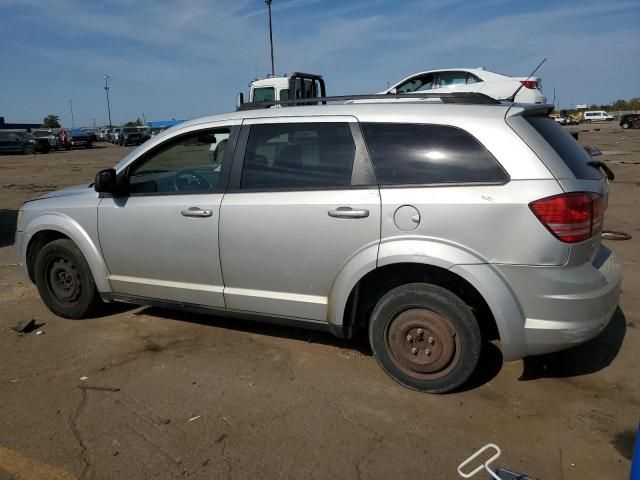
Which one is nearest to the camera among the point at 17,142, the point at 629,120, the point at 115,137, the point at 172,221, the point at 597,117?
the point at 172,221

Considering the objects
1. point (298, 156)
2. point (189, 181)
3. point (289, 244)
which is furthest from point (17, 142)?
point (289, 244)

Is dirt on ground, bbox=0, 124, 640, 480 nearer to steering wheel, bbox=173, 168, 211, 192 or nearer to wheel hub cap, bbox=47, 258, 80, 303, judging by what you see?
wheel hub cap, bbox=47, 258, 80, 303

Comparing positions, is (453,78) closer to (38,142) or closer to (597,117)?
(38,142)

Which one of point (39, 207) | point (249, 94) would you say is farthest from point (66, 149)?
point (39, 207)

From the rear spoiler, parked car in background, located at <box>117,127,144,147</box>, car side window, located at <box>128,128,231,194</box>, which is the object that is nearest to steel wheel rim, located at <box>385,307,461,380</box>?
the rear spoiler

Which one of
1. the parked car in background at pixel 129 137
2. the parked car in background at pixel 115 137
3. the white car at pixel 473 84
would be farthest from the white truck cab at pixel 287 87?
the parked car in background at pixel 115 137

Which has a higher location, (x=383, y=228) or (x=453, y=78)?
(x=453, y=78)

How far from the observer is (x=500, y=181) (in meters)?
3.07

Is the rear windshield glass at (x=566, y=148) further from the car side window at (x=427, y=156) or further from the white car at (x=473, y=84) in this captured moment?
the white car at (x=473, y=84)

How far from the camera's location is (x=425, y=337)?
337 centimetres

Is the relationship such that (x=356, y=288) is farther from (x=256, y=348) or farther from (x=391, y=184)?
(x=256, y=348)

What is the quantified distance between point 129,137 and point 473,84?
40756 mm

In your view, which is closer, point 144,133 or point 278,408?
point 278,408

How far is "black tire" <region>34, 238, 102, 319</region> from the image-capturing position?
4.61 meters
